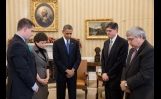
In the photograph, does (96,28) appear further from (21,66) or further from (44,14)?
(21,66)

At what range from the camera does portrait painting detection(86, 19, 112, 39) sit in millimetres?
7195

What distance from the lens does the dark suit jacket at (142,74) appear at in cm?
222

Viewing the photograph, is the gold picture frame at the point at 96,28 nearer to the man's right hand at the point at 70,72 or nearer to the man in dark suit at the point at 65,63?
the man in dark suit at the point at 65,63

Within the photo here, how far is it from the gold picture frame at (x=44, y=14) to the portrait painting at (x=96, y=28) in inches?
52.1

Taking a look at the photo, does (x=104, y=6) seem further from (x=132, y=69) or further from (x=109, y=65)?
(x=132, y=69)

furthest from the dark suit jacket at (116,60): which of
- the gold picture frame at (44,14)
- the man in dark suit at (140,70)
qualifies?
the gold picture frame at (44,14)

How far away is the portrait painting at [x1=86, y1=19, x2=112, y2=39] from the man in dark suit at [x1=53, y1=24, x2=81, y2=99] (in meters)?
3.51

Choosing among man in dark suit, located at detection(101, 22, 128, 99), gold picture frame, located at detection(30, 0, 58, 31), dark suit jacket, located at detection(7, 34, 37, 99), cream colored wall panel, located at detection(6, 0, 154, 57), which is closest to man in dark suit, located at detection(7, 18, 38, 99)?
dark suit jacket, located at detection(7, 34, 37, 99)

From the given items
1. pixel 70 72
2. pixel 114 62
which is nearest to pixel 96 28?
pixel 70 72

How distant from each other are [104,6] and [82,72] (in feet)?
10.8

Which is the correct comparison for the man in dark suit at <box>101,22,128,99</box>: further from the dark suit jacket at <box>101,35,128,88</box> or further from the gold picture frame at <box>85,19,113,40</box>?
Result: the gold picture frame at <box>85,19,113,40</box>

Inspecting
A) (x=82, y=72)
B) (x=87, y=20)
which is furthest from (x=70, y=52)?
(x=87, y=20)

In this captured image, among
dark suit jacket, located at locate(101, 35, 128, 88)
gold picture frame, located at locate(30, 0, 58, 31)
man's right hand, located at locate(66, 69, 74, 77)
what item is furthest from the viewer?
gold picture frame, located at locate(30, 0, 58, 31)

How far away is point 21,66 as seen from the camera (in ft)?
7.39
